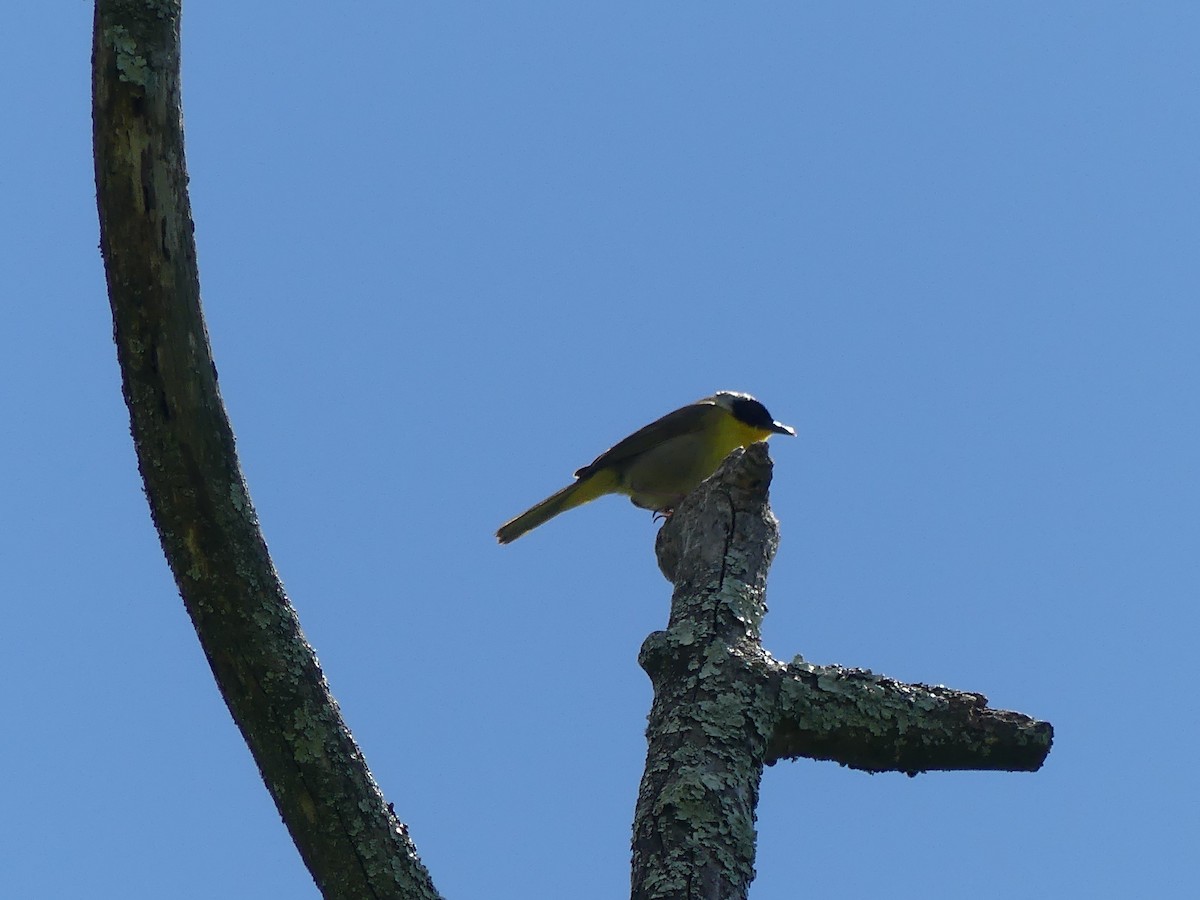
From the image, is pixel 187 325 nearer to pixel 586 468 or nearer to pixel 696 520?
pixel 696 520

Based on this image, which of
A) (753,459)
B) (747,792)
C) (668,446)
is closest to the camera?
(747,792)

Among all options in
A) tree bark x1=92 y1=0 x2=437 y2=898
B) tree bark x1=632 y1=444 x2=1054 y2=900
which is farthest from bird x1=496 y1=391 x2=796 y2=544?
tree bark x1=92 y1=0 x2=437 y2=898

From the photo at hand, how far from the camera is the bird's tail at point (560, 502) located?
913cm

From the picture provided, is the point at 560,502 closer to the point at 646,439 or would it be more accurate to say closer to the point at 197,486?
the point at 646,439

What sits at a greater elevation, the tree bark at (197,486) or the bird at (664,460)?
the bird at (664,460)

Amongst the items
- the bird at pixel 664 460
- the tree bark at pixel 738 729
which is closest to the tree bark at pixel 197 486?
the tree bark at pixel 738 729

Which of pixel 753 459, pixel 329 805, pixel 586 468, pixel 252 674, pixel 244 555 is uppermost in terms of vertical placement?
pixel 586 468

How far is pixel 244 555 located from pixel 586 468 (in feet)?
20.4

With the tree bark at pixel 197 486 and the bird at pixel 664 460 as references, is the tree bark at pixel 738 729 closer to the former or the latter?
the tree bark at pixel 197 486

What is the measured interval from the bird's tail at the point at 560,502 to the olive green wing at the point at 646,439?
6cm

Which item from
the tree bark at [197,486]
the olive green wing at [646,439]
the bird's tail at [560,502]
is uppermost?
the olive green wing at [646,439]

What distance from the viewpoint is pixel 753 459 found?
446cm

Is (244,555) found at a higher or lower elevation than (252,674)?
higher

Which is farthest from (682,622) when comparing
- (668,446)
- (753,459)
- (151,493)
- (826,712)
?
(668,446)
